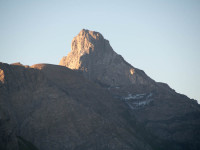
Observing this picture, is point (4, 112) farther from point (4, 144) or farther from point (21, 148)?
point (21, 148)

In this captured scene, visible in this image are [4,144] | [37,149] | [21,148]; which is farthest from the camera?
[37,149]

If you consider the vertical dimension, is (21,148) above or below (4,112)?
below

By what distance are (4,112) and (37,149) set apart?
55.9 meters

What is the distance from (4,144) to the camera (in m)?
140

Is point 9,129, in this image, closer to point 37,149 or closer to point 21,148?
point 21,148

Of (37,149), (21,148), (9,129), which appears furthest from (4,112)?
(37,149)

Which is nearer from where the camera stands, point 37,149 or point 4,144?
point 4,144

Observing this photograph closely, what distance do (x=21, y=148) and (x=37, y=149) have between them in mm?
23231

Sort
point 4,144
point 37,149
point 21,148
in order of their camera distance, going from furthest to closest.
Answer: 1. point 37,149
2. point 21,148
3. point 4,144

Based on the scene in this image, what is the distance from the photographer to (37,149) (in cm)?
19862

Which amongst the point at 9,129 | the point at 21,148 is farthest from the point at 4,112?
the point at 21,148

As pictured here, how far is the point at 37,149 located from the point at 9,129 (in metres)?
54.5

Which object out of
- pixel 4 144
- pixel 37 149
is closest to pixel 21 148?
pixel 37 149

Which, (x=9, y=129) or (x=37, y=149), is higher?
(x=9, y=129)
